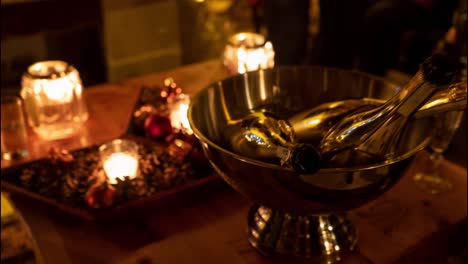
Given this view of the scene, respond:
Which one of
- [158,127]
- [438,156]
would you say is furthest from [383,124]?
[158,127]

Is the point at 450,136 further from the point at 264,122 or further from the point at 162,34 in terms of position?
the point at 162,34

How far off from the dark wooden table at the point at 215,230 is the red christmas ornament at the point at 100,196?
3cm

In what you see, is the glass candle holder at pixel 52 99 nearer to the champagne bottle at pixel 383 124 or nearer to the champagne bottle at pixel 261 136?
the champagne bottle at pixel 261 136

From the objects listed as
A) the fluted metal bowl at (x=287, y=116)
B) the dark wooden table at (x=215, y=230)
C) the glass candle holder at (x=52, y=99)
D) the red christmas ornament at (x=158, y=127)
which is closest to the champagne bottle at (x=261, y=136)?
the fluted metal bowl at (x=287, y=116)

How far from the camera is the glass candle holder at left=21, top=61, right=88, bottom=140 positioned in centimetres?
97

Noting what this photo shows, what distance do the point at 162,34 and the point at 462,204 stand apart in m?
1.80

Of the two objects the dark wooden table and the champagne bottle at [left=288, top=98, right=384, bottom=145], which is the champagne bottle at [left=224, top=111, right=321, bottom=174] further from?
the dark wooden table

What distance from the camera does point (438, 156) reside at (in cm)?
86

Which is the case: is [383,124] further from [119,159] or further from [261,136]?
[119,159]

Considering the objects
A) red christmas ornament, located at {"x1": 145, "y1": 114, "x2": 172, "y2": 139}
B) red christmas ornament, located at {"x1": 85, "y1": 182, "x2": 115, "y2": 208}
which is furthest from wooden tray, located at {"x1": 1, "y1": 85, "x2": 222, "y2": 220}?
red christmas ornament, located at {"x1": 145, "y1": 114, "x2": 172, "y2": 139}

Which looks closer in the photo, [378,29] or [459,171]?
[459,171]

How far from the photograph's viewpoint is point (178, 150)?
0.84 metres

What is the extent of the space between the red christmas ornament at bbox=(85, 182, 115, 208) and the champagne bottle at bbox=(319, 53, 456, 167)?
315 millimetres

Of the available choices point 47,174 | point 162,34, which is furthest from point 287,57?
point 47,174
